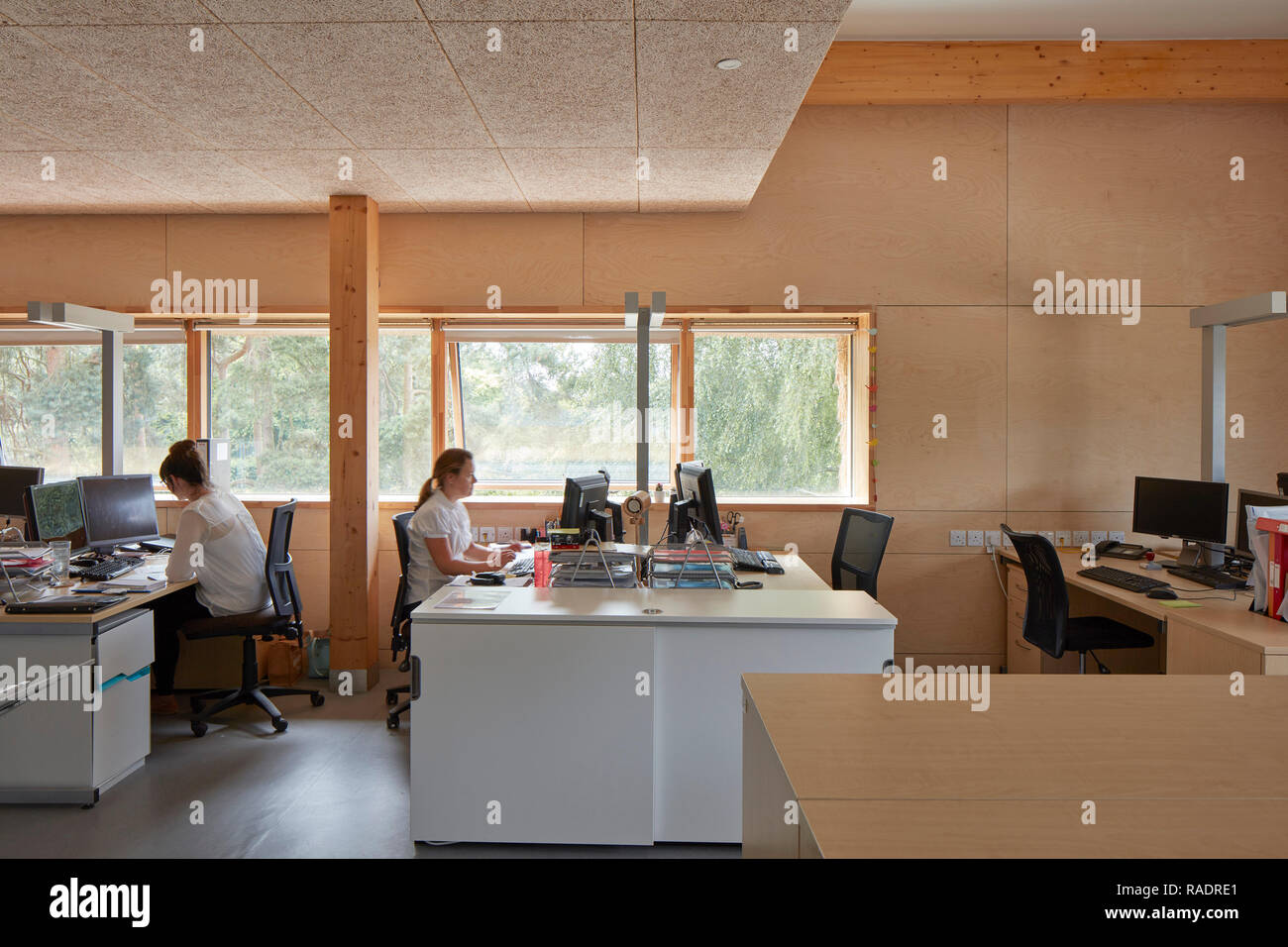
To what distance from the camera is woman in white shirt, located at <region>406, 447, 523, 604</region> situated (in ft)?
12.3

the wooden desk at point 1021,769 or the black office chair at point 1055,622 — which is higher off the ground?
the wooden desk at point 1021,769

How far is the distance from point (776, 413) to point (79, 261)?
4.67 meters

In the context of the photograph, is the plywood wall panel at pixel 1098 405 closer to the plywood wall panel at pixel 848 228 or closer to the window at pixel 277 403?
the plywood wall panel at pixel 848 228

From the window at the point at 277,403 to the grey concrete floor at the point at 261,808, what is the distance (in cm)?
183

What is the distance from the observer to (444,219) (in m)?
4.86

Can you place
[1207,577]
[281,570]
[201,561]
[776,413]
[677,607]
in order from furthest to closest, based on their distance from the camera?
[776,413] < [281,570] < [201,561] < [1207,577] < [677,607]

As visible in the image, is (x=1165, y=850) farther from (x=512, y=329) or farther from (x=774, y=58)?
(x=512, y=329)

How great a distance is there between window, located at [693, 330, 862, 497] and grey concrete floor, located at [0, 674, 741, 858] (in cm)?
264

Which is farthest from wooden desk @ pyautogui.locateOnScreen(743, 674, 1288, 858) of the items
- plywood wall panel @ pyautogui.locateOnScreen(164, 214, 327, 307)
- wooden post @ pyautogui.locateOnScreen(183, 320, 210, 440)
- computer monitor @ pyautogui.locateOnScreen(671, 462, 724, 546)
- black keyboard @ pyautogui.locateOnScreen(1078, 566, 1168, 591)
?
wooden post @ pyautogui.locateOnScreen(183, 320, 210, 440)

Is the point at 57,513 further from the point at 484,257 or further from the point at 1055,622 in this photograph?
the point at 1055,622

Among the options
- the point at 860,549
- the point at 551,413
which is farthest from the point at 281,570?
the point at 860,549

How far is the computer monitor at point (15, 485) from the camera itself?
14.1 ft

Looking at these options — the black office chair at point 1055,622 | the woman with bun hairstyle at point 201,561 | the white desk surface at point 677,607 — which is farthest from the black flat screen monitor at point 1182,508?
the woman with bun hairstyle at point 201,561

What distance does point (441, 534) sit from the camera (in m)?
3.77
